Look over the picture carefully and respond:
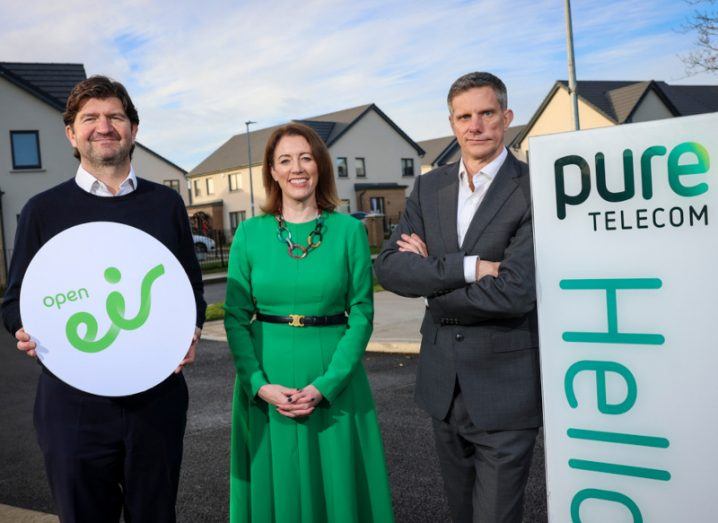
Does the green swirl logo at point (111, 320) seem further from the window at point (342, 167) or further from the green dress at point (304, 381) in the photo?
the window at point (342, 167)

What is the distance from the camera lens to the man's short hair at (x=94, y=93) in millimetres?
2459

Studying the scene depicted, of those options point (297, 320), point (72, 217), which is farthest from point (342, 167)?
point (72, 217)

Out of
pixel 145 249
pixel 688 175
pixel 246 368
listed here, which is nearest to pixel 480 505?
pixel 246 368

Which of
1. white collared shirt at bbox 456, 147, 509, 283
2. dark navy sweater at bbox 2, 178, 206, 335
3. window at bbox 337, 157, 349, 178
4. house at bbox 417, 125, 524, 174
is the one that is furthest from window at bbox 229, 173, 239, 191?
white collared shirt at bbox 456, 147, 509, 283

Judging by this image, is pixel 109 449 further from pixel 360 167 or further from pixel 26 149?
pixel 360 167

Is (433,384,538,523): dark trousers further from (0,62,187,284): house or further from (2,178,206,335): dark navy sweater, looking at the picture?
(0,62,187,284): house

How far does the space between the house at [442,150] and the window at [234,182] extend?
17078 millimetres

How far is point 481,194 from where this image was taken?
8.70 ft

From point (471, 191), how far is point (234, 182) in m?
51.3

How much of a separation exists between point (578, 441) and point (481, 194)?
105 cm

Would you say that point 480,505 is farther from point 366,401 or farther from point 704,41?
point 704,41

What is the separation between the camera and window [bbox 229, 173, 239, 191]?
171 ft

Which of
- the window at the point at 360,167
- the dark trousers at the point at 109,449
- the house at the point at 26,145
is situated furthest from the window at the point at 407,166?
the dark trousers at the point at 109,449

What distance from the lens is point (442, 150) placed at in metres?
60.9
